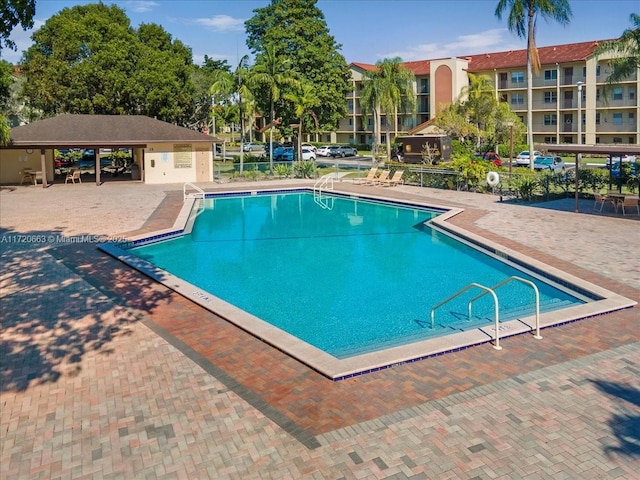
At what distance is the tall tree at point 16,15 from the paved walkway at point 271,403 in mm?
6225

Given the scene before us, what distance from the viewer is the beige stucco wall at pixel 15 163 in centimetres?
3238

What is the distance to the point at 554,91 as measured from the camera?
56438 millimetres

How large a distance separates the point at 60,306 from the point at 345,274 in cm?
648

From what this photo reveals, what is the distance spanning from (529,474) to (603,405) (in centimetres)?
178

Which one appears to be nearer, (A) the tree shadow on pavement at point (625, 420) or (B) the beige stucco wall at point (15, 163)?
(A) the tree shadow on pavement at point (625, 420)

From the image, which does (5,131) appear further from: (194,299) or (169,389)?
(169,389)

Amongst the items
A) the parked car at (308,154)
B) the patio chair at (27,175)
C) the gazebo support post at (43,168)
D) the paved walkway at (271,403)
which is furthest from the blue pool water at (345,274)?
the parked car at (308,154)

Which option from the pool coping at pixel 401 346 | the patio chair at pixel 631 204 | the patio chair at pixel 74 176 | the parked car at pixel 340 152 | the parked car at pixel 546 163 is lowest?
the pool coping at pixel 401 346

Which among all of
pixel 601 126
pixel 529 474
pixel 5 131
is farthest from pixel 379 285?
pixel 601 126

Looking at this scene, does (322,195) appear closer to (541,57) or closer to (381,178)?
(381,178)

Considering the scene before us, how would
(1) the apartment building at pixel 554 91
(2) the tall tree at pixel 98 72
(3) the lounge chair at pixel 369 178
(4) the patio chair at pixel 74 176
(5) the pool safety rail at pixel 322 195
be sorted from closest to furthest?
1. (5) the pool safety rail at pixel 322 195
2. (3) the lounge chair at pixel 369 178
3. (4) the patio chair at pixel 74 176
4. (2) the tall tree at pixel 98 72
5. (1) the apartment building at pixel 554 91

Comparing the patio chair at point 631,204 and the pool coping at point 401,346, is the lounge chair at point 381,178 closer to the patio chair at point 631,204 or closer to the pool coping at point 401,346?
the patio chair at point 631,204

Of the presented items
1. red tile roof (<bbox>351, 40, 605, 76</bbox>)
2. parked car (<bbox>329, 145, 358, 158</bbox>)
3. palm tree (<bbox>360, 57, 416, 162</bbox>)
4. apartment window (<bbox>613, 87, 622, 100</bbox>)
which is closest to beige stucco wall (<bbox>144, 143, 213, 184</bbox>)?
palm tree (<bbox>360, 57, 416, 162</bbox>)

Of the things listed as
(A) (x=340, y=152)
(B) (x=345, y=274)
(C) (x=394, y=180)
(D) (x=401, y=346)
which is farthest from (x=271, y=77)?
(D) (x=401, y=346)
